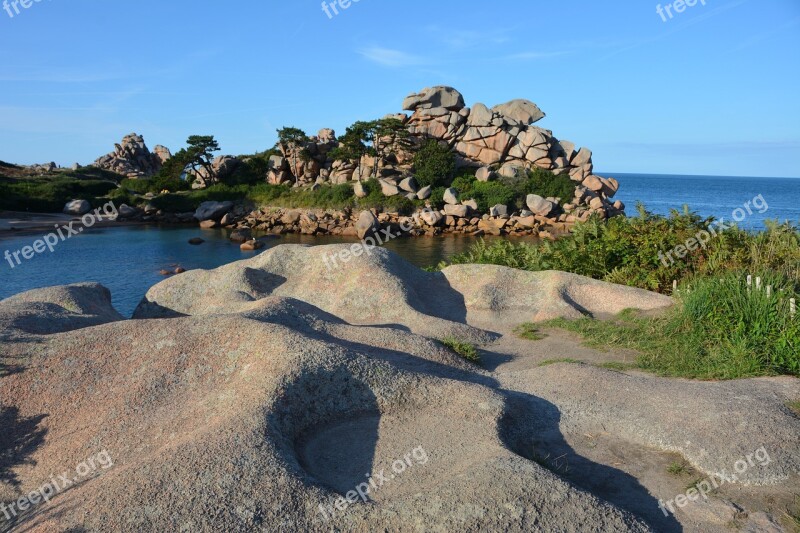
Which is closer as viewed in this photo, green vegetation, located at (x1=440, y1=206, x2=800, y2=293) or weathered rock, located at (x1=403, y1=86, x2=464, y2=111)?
green vegetation, located at (x1=440, y1=206, x2=800, y2=293)

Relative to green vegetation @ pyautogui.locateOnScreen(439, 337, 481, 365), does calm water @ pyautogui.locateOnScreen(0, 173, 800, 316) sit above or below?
below

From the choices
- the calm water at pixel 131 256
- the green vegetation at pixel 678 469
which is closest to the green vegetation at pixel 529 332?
the green vegetation at pixel 678 469

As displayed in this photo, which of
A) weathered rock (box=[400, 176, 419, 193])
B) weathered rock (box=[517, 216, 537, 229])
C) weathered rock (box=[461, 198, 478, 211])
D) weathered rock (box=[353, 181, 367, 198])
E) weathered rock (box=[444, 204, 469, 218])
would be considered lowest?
weathered rock (box=[517, 216, 537, 229])

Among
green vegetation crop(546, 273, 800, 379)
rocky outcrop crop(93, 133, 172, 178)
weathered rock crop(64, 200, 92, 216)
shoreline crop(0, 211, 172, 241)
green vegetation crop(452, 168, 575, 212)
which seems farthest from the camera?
rocky outcrop crop(93, 133, 172, 178)

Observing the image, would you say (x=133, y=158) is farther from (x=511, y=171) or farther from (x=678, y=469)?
(x=678, y=469)

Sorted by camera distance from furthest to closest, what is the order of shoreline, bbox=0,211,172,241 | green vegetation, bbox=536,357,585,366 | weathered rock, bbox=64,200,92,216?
weathered rock, bbox=64,200,92,216 < shoreline, bbox=0,211,172,241 < green vegetation, bbox=536,357,585,366

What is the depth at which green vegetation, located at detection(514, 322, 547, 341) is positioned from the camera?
11328mm

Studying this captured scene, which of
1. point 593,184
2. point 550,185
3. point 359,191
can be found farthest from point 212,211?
point 593,184

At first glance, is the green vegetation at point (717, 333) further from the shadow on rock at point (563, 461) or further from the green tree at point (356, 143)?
the green tree at point (356, 143)

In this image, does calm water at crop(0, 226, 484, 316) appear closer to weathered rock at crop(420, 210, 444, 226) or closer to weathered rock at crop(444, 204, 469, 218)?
weathered rock at crop(420, 210, 444, 226)

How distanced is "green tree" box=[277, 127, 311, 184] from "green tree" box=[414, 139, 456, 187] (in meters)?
11.4

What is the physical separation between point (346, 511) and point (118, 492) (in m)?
1.90

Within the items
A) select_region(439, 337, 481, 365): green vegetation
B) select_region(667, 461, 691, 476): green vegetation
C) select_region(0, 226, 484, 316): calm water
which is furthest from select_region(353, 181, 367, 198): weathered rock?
select_region(667, 461, 691, 476): green vegetation

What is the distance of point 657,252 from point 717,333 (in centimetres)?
482
